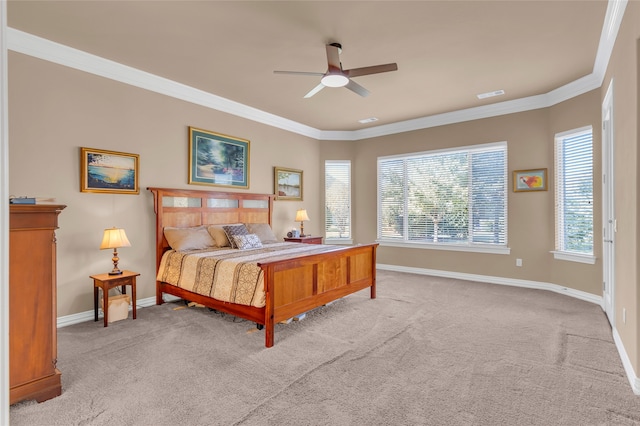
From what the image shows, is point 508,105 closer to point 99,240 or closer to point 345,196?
point 345,196

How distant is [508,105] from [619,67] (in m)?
2.60

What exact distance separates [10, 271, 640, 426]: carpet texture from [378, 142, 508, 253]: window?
202cm

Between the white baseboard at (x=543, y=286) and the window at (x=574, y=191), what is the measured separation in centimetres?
53

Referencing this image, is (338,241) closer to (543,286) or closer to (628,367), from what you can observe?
(543,286)

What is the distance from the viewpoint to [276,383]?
7.80 feet

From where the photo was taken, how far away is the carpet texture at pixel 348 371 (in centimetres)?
202

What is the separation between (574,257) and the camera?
15.3 ft

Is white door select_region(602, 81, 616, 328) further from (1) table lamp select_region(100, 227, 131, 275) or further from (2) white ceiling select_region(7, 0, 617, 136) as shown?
(1) table lamp select_region(100, 227, 131, 275)

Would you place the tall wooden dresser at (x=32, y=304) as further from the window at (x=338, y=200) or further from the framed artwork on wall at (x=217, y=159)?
the window at (x=338, y=200)

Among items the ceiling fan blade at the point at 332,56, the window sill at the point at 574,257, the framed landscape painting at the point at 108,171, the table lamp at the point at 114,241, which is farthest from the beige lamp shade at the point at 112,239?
the window sill at the point at 574,257

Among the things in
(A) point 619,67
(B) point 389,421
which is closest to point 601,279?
(A) point 619,67

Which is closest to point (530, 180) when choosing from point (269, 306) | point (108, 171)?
point (269, 306)

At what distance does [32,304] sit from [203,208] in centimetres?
281

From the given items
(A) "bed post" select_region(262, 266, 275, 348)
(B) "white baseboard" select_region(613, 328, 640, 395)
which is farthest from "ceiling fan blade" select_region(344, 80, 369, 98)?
(B) "white baseboard" select_region(613, 328, 640, 395)
